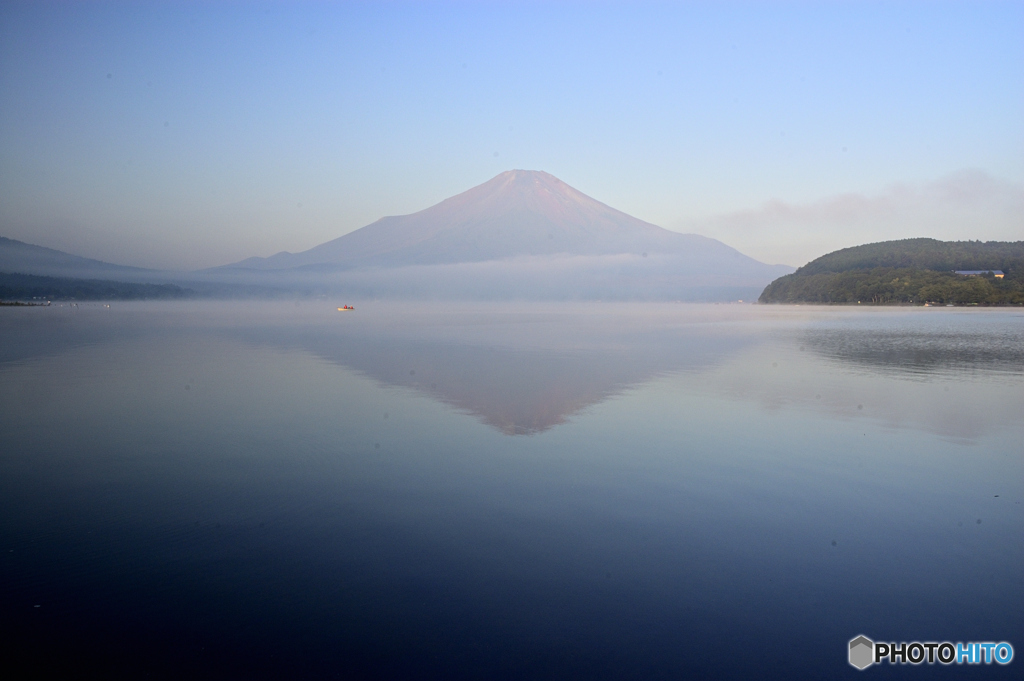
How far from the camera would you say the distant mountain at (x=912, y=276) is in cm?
10700

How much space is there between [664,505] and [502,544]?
2067 millimetres

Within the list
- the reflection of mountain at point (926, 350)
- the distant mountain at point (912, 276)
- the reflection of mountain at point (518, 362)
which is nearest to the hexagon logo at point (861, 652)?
the reflection of mountain at point (518, 362)

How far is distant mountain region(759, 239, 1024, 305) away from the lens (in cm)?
10700

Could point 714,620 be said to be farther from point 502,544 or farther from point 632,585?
point 502,544

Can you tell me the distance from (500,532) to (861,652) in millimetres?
3086

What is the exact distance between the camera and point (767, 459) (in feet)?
29.8

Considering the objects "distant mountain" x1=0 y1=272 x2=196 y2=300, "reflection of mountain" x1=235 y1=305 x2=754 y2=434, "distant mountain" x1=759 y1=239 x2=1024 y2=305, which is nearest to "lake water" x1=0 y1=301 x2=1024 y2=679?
"reflection of mountain" x1=235 y1=305 x2=754 y2=434

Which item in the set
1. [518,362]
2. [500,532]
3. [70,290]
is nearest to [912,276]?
[518,362]

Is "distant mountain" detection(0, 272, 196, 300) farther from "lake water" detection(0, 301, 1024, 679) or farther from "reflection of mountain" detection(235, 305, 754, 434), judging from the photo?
"lake water" detection(0, 301, 1024, 679)

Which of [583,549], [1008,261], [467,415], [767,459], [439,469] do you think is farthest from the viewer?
[1008,261]

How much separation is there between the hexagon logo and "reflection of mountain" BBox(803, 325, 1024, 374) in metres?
16.3

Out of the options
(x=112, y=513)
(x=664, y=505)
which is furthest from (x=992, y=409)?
(x=112, y=513)

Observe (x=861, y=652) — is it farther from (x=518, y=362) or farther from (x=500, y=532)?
(x=518, y=362)

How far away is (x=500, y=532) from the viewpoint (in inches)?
248
